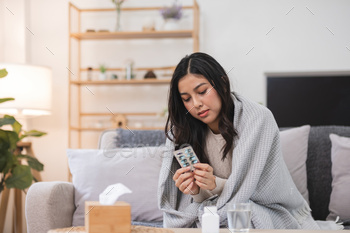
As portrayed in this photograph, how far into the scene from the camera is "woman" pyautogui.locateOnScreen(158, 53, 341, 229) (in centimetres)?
157

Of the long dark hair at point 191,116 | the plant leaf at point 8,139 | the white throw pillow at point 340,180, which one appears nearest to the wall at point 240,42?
the white throw pillow at point 340,180

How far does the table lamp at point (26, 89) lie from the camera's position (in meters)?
3.04

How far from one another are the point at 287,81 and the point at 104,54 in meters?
1.45

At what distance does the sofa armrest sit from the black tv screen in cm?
212

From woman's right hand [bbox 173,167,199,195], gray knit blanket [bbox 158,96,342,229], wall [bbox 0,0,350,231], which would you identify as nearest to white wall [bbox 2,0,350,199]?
wall [bbox 0,0,350,231]

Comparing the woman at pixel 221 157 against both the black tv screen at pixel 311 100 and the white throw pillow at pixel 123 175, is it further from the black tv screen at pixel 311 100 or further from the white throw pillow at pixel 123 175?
the black tv screen at pixel 311 100

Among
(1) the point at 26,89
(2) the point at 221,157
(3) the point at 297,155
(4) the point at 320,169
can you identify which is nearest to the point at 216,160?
(2) the point at 221,157

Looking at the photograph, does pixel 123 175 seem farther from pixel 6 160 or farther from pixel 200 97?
pixel 6 160

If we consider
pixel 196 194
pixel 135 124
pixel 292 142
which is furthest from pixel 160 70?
pixel 196 194

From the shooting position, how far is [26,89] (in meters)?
3.11

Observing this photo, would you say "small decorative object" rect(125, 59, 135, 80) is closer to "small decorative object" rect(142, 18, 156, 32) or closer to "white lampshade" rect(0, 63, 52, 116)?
"small decorative object" rect(142, 18, 156, 32)

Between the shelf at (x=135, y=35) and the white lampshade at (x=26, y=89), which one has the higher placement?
the shelf at (x=135, y=35)

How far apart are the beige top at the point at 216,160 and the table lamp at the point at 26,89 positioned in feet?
5.59

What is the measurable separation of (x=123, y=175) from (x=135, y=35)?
1890mm
